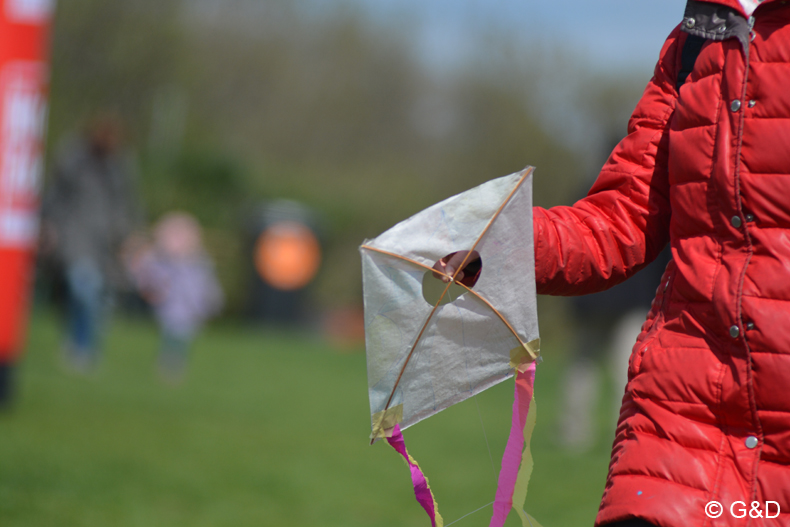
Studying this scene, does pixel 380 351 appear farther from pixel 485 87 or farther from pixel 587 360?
pixel 485 87

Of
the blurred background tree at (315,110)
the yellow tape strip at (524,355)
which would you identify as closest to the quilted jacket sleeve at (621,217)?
the yellow tape strip at (524,355)

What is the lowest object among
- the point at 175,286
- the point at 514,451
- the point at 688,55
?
the point at 175,286

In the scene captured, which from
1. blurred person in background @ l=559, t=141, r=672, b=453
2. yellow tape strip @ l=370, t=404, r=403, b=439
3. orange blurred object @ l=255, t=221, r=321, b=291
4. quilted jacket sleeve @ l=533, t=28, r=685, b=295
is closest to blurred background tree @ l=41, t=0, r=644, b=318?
orange blurred object @ l=255, t=221, r=321, b=291

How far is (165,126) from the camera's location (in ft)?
70.2

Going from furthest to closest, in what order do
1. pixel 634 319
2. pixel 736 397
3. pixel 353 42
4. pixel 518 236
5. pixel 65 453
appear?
pixel 353 42 < pixel 634 319 < pixel 65 453 < pixel 518 236 < pixel 736 397

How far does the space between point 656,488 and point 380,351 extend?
59cm

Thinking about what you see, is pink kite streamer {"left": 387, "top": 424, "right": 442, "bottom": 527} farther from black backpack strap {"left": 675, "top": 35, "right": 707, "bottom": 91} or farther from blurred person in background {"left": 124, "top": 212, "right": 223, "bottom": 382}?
blurred person in background {"left": 124, "top": 212, "right": 223, "bottom": 382}

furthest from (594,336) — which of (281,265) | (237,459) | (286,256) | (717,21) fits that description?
(286,256)

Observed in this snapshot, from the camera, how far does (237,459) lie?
546cm

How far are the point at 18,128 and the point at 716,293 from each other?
542cm

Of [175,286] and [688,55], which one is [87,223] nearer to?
[175,286]

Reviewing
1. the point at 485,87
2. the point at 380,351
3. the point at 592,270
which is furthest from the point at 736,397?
the point at 485,87

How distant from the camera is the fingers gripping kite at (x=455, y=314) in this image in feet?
6.01

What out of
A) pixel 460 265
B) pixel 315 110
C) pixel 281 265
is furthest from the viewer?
pixel 315 110
